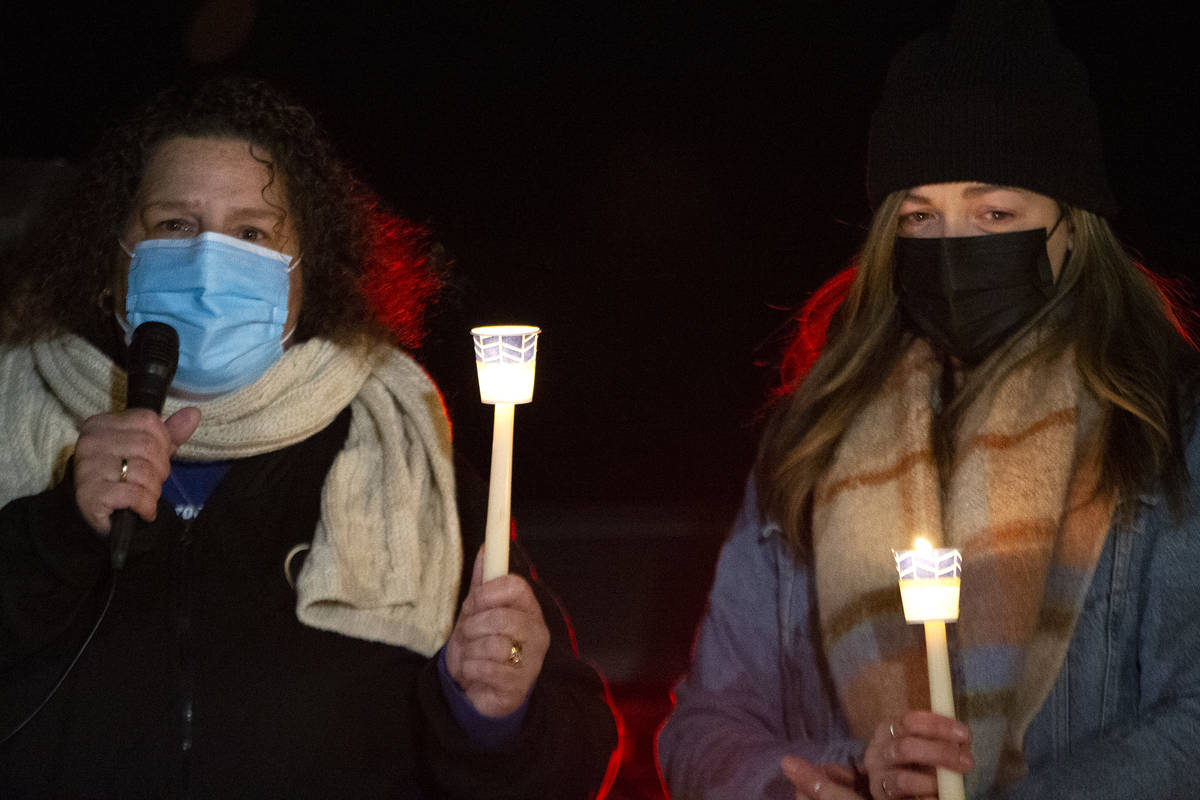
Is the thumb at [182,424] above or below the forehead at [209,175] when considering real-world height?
below

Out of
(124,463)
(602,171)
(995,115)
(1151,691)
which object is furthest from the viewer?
(602,171)

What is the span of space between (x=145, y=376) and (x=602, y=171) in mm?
2077

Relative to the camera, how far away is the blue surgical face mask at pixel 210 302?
1.91 meters

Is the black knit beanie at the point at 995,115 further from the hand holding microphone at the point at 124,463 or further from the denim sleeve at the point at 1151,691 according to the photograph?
the hand holding microphone at the point at 124,463

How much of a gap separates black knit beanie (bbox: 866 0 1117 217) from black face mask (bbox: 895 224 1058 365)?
0.34 feet

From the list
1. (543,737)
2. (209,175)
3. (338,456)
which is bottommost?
(543,737)

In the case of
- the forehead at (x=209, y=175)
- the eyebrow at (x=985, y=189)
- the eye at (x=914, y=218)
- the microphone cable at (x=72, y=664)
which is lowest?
the microphone cable at (x=72, y=664)

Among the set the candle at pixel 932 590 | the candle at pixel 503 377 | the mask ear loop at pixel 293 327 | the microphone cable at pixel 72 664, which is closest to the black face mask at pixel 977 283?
the candle at pixel 932 590

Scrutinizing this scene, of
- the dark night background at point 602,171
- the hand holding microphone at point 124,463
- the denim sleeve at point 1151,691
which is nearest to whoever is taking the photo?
the hand holding microphone at point 124,463

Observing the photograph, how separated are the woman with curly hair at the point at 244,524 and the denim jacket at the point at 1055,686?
0.20 m

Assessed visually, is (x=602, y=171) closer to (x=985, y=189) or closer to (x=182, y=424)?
(x=985, y=189)

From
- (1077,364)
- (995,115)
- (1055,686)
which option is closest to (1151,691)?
(1055,686)

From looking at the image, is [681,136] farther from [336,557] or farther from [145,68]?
[336,557]

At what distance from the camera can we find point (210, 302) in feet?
6.25
